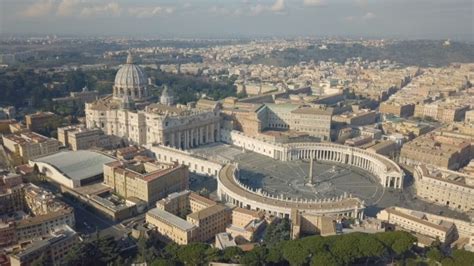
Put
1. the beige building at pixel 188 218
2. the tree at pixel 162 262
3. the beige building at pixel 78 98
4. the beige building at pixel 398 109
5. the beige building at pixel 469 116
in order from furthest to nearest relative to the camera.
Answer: the beige building at pixel 398 109, the beige building at pixel 78 98, the beige building at pixel 469 116, the beige building at pixel 188 218, the tree at pixel 162 262

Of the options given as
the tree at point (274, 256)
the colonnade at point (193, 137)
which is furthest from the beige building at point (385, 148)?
the tree at point (274, 256)

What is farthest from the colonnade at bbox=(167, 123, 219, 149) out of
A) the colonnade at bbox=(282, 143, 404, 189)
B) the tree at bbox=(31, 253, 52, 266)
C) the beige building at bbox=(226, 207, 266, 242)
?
the tree at bbox=(31, 253, 52, 266)

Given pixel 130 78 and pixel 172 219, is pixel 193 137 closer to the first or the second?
pixel 130 78

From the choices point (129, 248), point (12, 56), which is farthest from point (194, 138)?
point (12, 56)

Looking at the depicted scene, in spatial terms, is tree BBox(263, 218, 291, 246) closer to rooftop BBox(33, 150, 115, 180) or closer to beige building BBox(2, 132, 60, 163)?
rooftop BBox(33, 150, 115, 180)

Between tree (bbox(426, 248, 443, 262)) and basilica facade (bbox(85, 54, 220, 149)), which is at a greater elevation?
basilica facade (bbox(85, 54, 220, 149))

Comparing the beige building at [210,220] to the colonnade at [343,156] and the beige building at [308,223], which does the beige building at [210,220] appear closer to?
the beige building at [308,223]

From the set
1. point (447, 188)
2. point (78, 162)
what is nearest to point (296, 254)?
point (447, 188)

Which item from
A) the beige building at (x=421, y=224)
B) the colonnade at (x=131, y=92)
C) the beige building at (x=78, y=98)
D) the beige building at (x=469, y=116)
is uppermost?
the colonnade at (x=131, y=92)
